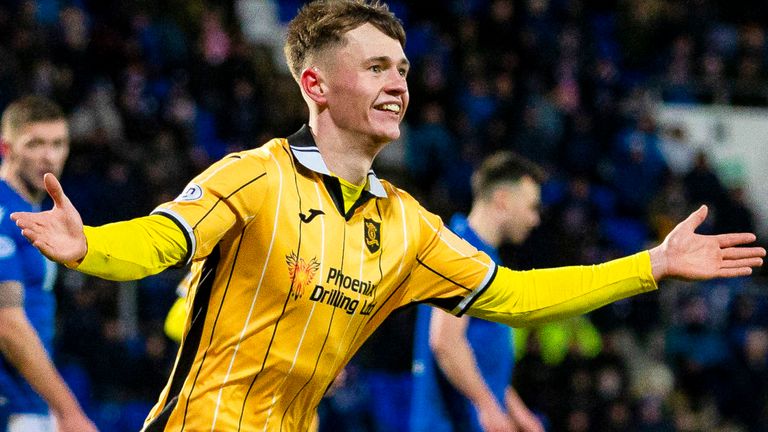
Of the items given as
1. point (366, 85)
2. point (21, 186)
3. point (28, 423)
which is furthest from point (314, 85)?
point (28, 423)

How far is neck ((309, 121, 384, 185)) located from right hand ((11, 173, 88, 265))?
40.1 inches

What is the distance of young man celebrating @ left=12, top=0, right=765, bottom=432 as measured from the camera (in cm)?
334

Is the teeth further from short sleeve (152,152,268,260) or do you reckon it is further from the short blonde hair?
short sleeve (152,152,268,260)

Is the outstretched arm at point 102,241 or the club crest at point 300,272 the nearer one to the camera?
the outstretched arm at point 102,241

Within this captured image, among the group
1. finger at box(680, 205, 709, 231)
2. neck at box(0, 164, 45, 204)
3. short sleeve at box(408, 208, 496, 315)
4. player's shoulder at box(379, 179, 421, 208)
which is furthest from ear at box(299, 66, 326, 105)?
neck at box(0, 164, 45, 204)

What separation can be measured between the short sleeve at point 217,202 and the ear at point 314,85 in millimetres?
389

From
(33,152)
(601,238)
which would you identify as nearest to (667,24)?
(601,238)

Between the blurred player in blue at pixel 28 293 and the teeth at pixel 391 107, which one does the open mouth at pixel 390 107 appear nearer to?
the teeth at pixel 391 107

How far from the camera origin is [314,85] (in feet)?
12.2

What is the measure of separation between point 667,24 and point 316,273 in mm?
12033

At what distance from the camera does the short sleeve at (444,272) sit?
3799 mm

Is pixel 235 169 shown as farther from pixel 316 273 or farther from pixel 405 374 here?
pixel 405 374

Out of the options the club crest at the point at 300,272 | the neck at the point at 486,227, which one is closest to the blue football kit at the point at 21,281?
the club crest at the point at 300,272

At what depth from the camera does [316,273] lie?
3404mm
